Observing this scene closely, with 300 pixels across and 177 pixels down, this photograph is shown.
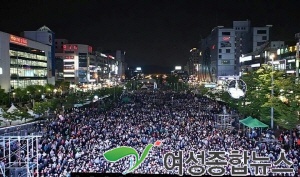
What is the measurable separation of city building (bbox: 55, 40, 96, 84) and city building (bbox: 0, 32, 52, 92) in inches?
1234

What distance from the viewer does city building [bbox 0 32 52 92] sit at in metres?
63.7

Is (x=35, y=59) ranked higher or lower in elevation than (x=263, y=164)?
higher

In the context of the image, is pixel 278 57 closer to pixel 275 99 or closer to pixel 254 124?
pixel 275 99

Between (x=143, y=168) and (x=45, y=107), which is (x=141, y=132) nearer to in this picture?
(x=143, y=168)

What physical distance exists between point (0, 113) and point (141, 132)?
14834mm

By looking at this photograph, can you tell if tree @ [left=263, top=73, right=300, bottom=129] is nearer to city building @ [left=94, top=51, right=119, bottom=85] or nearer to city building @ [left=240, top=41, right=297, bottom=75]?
city building @ [left=240, top=41, right=297, bottom=75]

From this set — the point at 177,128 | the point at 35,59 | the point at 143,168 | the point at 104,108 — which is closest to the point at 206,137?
the point at 177,128

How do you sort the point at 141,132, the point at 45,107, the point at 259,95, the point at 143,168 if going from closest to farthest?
the point at 143,168, the point at 141,132, the point at 259,95, the point at 45,107

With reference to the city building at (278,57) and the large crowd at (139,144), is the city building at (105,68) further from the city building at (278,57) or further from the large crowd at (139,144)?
the large crowd at (139,144)

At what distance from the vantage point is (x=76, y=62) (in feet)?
413

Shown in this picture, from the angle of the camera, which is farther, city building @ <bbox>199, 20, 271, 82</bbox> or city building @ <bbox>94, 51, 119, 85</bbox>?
city building @ <bbox>94, 51, 119, 85</bbox>

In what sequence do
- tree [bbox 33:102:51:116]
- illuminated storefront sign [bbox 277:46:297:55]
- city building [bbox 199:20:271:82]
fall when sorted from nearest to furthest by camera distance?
tree [bbox 33:102:51:116]
illuminated storefront sign [bbox 277:46:297:55]
city building [bbox 199:20:271:82]

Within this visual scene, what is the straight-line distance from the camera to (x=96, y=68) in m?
145

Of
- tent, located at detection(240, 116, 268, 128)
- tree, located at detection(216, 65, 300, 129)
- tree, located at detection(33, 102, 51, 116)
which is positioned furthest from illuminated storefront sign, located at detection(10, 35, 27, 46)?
tent, located at detection(240, 116, 268, 128)
